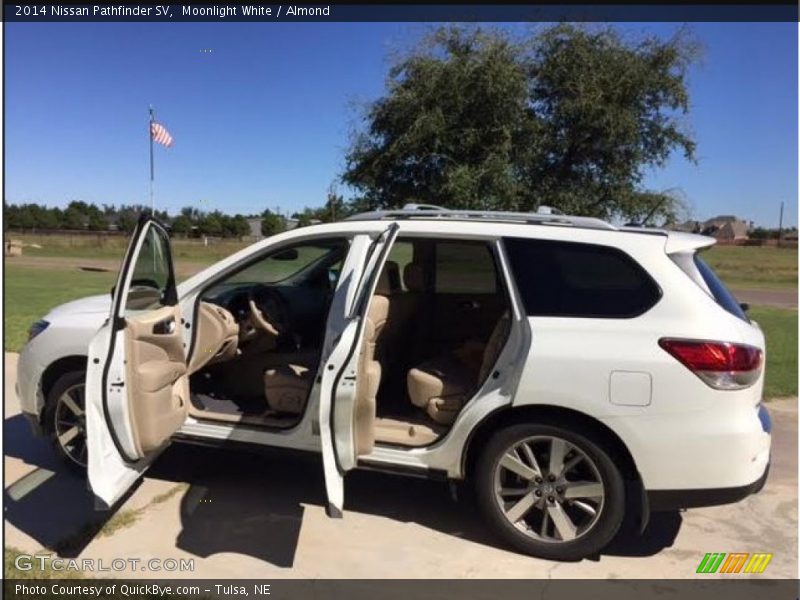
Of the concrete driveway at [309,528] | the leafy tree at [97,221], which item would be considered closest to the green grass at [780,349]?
the concrete driveway at [309,528]

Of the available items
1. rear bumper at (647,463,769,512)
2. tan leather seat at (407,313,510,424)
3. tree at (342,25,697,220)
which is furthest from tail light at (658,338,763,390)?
tree at (342,25,697,220)

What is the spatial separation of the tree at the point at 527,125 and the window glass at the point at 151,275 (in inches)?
493

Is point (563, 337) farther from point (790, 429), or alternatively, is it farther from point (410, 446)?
point (790, 429)

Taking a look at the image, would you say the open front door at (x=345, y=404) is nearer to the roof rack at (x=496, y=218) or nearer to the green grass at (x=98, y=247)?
the roof rack at (x=496, y=218)

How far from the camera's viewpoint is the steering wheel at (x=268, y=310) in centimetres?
464

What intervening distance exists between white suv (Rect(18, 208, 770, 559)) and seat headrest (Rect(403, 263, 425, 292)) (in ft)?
1.58

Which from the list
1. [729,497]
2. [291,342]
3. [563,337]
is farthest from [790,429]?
[291,342]

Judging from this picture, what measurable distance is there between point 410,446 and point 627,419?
1.18 m

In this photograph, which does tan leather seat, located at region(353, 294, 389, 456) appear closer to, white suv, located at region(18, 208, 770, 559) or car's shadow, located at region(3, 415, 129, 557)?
white suv, located at region(18, 208, 770, 559)

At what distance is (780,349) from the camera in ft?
32.0

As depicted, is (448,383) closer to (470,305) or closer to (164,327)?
(470,305)

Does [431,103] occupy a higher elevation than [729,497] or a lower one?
higher

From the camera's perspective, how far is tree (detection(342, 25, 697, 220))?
16469 mm

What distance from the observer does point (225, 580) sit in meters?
3.31
